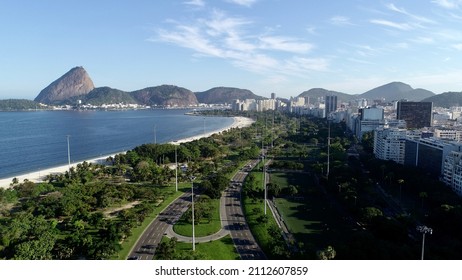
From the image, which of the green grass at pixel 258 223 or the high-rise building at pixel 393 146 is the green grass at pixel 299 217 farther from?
the high-rise building at pixel 393 146

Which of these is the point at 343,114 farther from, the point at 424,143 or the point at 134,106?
the point at 134,106

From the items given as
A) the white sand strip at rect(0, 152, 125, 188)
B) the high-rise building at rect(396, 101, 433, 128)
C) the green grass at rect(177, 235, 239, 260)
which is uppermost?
the high-rise building at rect(396, 101, 433, 128)

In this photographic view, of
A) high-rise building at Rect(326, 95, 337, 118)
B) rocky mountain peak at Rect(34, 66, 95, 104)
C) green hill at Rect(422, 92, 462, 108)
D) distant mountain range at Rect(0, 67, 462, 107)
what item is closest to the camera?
high-rise building at Rect(326, 95, 337, 118)

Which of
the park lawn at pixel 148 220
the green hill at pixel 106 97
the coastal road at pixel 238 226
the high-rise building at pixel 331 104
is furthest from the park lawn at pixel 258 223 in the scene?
the green hill at pixel 106 97

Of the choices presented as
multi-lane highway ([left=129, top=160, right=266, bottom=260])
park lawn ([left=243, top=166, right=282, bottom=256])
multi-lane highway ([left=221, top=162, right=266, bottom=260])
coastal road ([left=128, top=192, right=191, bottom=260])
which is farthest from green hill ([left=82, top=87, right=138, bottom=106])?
park lawn ([left=243, top=166, right=282, bottom=256])

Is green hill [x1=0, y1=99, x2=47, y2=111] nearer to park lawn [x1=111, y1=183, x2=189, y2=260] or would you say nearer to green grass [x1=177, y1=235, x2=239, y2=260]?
park lawn [x1=111, y1=183, x2=189, y2=260]

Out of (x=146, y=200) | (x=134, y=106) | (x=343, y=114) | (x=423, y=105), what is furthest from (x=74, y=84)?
(x=146, y=200)
